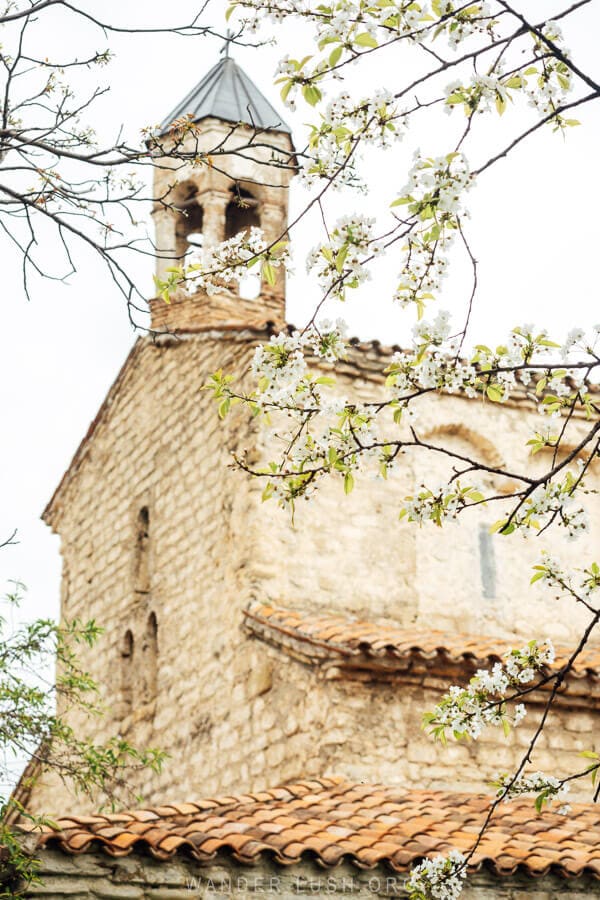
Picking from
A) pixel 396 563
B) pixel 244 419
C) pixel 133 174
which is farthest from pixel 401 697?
pixel 133 174

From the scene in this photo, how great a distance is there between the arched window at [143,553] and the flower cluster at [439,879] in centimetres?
767

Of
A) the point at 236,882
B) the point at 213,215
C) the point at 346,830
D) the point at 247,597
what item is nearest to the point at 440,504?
the point at 236,882

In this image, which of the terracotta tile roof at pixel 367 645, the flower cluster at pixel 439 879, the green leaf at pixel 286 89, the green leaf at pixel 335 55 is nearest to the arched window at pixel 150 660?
the terracotta tile roof at pixel 367 645

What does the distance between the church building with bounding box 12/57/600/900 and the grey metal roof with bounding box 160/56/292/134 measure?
0.19 feet

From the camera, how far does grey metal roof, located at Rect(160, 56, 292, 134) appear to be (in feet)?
45.7

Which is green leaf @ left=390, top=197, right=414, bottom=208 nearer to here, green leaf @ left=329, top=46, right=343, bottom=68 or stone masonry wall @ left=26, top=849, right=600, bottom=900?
green leaf @ left=329, top=46, right=343, bottom=68

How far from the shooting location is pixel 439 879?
15.1 ft

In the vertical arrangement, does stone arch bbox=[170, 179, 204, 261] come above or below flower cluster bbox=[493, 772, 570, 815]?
above

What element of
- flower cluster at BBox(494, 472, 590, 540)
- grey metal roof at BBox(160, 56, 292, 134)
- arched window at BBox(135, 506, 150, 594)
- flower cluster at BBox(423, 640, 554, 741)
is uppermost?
grey metal roof at BBox(160, 56, 292, 134)

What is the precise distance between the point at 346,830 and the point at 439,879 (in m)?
2.62

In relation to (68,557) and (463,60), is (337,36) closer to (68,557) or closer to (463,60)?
(463,60)

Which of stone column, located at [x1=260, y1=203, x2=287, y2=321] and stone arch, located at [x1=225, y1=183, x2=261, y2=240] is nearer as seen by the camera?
stone column, located at [x1=260, y1=203, x2=287, y2=321]

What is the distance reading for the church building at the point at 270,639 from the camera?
671 centimetres

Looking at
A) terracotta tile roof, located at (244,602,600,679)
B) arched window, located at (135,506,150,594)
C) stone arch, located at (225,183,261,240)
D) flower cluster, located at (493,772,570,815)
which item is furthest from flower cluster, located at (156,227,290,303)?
stone arch, located at (225,183,261,240)
